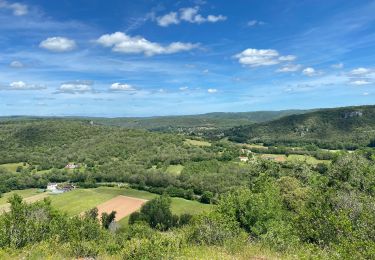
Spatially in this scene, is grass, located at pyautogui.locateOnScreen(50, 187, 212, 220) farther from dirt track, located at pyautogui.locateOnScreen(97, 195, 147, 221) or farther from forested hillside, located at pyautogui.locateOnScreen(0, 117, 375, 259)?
forested hillside, located at pyautogui.locateOnScreen(0, 117, 375, 259)

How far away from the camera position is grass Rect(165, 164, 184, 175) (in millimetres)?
116756

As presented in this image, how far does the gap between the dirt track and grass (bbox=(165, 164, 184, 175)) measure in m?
28.8

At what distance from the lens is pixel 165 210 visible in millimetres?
69250

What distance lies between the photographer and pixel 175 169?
122 meters

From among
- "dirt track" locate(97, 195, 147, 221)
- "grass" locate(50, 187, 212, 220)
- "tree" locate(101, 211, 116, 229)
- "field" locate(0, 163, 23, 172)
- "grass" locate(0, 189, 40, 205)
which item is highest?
"field" locate(0, 163, 23, 172)

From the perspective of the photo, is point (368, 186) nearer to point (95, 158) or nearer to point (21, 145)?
point (95, 158)

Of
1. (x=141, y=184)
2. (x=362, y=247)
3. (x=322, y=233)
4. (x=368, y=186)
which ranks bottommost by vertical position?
(x=141, y=184)

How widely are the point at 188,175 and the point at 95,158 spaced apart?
182 ft

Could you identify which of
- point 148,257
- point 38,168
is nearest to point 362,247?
point 148,257

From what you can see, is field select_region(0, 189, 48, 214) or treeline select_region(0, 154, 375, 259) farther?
field select_region(0, 189, 48, 214)

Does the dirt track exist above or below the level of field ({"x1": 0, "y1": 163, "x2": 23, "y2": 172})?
below

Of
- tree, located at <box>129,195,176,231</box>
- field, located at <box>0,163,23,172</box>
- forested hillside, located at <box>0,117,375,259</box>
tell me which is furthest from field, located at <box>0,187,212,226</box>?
field, located at <box>0,163,23,172</box>

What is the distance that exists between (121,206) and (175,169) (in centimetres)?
4289

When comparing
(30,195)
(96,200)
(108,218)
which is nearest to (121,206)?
(96,200)
